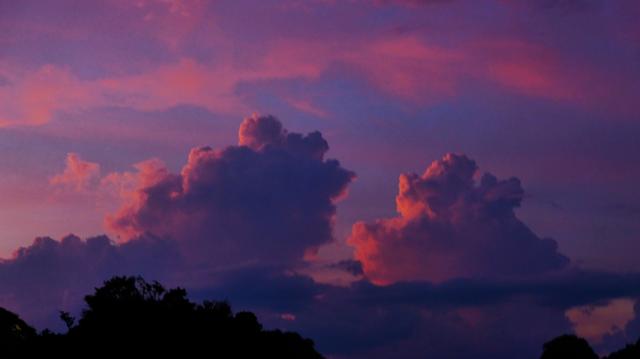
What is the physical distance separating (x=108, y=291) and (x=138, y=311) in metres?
4.13

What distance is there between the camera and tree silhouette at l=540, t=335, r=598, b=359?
142 meters

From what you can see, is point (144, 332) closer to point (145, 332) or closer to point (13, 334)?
point (145, 332)

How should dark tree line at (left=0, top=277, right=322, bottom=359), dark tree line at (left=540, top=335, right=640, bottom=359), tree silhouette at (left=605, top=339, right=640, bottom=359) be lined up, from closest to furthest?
1. dark tree line at (left=0, top=277, right=322, bottom=359)
2. tree silhouette at (left=605, top=339, right=640, bottom=359)
3. dark tree line at (left=540, top=335, right=640, bottom=359)

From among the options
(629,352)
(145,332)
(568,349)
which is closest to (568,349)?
(568,349)

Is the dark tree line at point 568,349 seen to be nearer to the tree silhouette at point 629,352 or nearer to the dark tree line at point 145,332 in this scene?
the tree silhouette at point 629,352

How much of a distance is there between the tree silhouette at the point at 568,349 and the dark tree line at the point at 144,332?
5324 centimetres

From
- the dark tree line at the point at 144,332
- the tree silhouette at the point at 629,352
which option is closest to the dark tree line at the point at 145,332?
the dark tree line at the point at 144,332

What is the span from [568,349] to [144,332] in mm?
71012

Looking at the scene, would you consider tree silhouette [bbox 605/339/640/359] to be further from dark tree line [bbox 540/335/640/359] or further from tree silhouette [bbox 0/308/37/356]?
tree silhouette [bbox 0/308/37/356]

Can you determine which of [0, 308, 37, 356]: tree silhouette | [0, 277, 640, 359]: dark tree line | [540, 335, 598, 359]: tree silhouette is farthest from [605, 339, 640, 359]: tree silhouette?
[0, 308, 37, 356]: tree silhouette

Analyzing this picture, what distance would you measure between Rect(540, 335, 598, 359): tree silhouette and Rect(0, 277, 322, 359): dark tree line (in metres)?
53.2

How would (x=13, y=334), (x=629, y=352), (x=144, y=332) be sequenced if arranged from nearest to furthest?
(x=144, y=332) → (x=13, y=334) → (x=629, y=352)

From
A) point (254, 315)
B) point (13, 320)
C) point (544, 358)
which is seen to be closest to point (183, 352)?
point (254, 315)

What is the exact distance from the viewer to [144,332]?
92438mm
